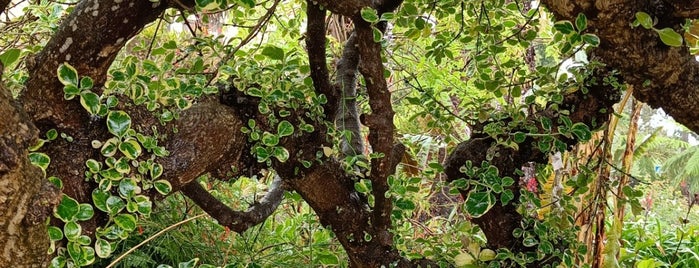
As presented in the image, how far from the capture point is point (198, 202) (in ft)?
3.20

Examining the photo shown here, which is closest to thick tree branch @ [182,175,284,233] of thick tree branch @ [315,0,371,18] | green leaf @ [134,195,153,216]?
green leaf @ [134,195,153,216]

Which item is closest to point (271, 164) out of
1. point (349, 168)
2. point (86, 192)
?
point (349, 168)

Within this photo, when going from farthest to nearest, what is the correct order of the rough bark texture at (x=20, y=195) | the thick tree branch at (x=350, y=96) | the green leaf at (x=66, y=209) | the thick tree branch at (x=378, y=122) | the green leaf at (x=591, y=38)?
the thick tree branch at (x=350, y=96)
the thick tree branch at (x=378, y=122)
the green leaf at (x=591, y=38)
the green leaf at (x=66, y=209)
the rough bark texture at (x=20, y=195)

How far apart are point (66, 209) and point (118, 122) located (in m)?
0.11

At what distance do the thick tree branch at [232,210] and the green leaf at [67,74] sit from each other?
0.34 metres

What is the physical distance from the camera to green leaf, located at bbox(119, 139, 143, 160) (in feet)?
2.10

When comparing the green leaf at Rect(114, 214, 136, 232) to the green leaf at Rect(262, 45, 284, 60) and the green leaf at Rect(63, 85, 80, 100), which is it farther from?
the green leaf at Rect(262, 45, 284, 60)

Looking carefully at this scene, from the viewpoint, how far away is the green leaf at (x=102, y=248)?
0.64 meters

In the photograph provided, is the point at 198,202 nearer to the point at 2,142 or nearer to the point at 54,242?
the point at 54,242

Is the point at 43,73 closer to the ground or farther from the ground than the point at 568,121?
farther from the ground

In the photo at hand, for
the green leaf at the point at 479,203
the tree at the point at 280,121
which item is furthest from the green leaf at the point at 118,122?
the green leaf at the point at 479,203

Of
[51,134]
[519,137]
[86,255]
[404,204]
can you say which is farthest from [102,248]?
[519,137]

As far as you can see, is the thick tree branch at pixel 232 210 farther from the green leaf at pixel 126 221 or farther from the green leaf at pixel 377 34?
the green leaf at pixel 377 34

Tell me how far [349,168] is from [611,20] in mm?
411
